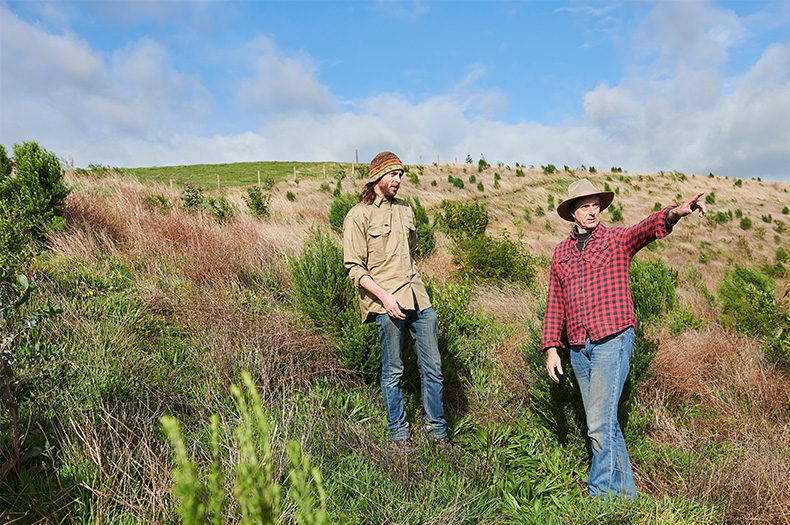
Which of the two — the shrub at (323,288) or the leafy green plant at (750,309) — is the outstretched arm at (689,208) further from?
the leafy green plant at (750,309)

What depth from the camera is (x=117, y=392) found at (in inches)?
115

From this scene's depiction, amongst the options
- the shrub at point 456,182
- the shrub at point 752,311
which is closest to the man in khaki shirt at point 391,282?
the shrub at point 752,311

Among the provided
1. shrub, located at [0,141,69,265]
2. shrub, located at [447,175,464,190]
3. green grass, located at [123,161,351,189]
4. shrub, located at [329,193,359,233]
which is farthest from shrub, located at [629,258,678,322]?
green grass, located at [123,161,351,189]

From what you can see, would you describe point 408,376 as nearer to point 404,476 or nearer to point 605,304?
point 404,476

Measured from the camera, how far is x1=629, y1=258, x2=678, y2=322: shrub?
243 inches

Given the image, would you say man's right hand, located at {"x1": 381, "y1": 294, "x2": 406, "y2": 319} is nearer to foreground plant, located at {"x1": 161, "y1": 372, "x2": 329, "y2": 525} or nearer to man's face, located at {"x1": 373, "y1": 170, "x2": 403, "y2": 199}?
man's face, located at {"x1": 373, "y1": 170, "x2": 403, "y2": 199}

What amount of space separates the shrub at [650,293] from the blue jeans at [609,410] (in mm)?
4022

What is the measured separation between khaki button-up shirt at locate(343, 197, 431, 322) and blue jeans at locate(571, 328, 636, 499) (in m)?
1.09

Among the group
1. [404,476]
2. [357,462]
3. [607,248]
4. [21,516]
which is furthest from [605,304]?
[21,516]

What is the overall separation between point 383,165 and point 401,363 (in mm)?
1323

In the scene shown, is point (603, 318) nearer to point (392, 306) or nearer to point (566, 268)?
point (566, 268)

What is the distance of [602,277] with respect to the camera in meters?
2.46

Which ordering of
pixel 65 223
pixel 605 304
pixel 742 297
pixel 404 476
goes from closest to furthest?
pixel 605 304
pixel 404 476
pixel 65 223
pixel 742 297

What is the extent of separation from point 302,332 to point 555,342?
223cm
